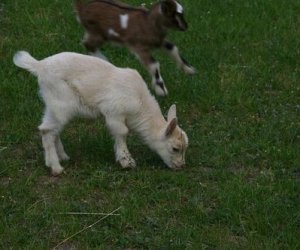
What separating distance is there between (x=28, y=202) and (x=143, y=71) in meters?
3.56

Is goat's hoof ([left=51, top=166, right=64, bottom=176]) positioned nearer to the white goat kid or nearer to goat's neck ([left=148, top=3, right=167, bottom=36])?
the white goat kid

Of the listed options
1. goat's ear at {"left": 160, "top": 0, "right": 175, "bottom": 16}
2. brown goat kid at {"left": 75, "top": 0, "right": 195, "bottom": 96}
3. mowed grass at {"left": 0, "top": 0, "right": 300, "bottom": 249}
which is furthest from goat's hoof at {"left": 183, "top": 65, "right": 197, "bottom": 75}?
goat's ear at {"left": 160, "top": 0, "right": 175, "bottom": 16}

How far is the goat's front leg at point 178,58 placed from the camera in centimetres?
928

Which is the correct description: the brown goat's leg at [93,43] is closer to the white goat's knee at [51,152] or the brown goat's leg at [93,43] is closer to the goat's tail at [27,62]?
the goat's tail at [27,62]

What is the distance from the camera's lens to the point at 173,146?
7441mm

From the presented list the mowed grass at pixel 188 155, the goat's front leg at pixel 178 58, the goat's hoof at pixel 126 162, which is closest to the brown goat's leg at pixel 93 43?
the mowed grass at pixel 188 155

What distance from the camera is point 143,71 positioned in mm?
9875

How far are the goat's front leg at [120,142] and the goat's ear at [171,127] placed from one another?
0.40 metres

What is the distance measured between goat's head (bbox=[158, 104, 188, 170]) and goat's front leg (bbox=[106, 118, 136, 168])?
332 mm

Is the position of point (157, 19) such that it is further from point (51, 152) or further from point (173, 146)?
point (51, 152)

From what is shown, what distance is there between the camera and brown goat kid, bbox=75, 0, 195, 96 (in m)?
9.07

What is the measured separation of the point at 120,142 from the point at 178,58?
2.25m

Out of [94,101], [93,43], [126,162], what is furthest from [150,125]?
[93,43]

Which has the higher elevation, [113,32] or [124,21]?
[124,21]
